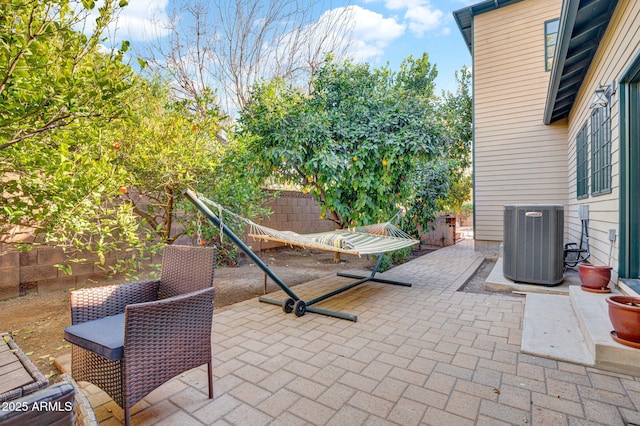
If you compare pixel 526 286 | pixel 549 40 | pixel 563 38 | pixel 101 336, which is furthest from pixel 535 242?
pixel 549 40

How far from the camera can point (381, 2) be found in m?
8.28

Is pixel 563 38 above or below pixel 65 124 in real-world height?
above

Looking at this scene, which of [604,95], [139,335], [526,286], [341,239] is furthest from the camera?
[526,286]

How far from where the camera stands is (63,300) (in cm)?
363

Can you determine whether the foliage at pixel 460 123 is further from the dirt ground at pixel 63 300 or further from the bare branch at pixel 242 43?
the dirt ground at pixel 63 300

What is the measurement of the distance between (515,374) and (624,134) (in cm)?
242

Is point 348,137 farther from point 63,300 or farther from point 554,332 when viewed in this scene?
point 63,300

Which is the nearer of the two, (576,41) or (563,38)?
(563,38)

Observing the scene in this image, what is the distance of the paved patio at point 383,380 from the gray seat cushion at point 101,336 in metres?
0.42

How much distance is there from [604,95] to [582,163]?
1.68 meters

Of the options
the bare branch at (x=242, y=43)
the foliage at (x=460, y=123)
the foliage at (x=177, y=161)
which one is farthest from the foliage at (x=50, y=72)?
the foliage at (x=460, y=123)

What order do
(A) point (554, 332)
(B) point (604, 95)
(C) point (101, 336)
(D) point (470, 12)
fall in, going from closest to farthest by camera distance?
(C) point (101, 336)
(A) point (554, 332)
(B) point (604, 95)
(D) point (470, 12)

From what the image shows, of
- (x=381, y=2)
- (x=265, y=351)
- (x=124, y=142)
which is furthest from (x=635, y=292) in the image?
(x=381, y=2)

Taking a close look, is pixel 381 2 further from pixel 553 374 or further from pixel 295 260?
pixel 553 374
